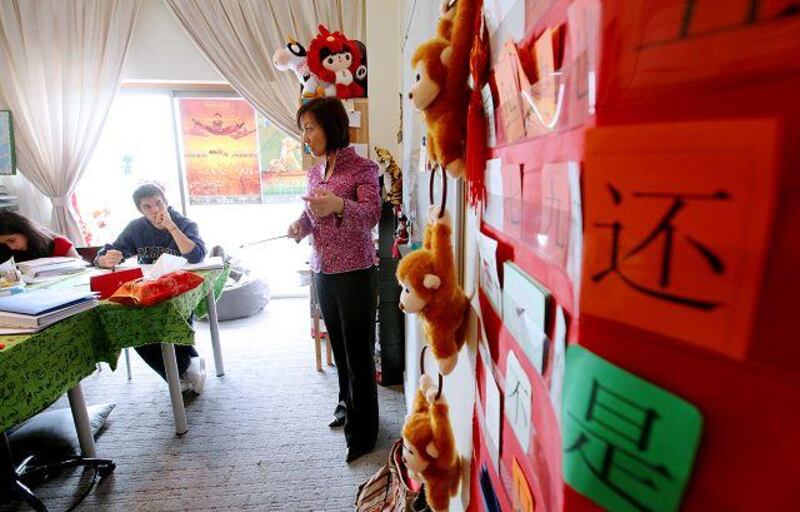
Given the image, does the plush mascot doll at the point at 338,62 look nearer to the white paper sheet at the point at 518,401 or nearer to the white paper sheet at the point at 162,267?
the white paper sheet at the point at 162,267

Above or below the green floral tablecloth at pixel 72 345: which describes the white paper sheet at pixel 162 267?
above

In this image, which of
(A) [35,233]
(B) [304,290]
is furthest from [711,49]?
(B) [304,290]

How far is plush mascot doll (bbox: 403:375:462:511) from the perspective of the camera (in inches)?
25.0

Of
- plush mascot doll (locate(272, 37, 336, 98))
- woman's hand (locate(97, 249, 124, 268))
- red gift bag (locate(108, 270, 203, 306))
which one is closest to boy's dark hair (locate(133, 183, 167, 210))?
woman's hand (locate(97, 249, 124, 268))

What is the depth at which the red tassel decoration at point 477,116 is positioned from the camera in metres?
0.43

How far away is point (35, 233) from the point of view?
2.14 metres

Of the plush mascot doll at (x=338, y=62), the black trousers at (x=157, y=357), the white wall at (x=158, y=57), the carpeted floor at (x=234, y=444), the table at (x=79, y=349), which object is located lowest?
the carpeted floor at (x=234, y=444)

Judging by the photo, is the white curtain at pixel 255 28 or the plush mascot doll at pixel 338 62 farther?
the white curtain at pixel 255 28

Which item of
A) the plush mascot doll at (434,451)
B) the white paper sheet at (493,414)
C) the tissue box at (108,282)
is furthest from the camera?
the tissue box at (108,282)

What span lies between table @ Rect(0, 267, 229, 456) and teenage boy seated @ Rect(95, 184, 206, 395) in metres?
0.22

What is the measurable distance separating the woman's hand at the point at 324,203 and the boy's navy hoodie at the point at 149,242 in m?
1.13

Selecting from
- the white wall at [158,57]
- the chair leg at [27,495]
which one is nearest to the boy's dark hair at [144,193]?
the chair leg at [27,495]

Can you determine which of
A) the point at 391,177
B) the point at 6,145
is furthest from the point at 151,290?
the point at 6,145

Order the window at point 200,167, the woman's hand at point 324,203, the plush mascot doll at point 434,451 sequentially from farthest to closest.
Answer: the window at point 200,167 < the woman's hand at point 324,203 < the plush mascot doll at point 434,451
